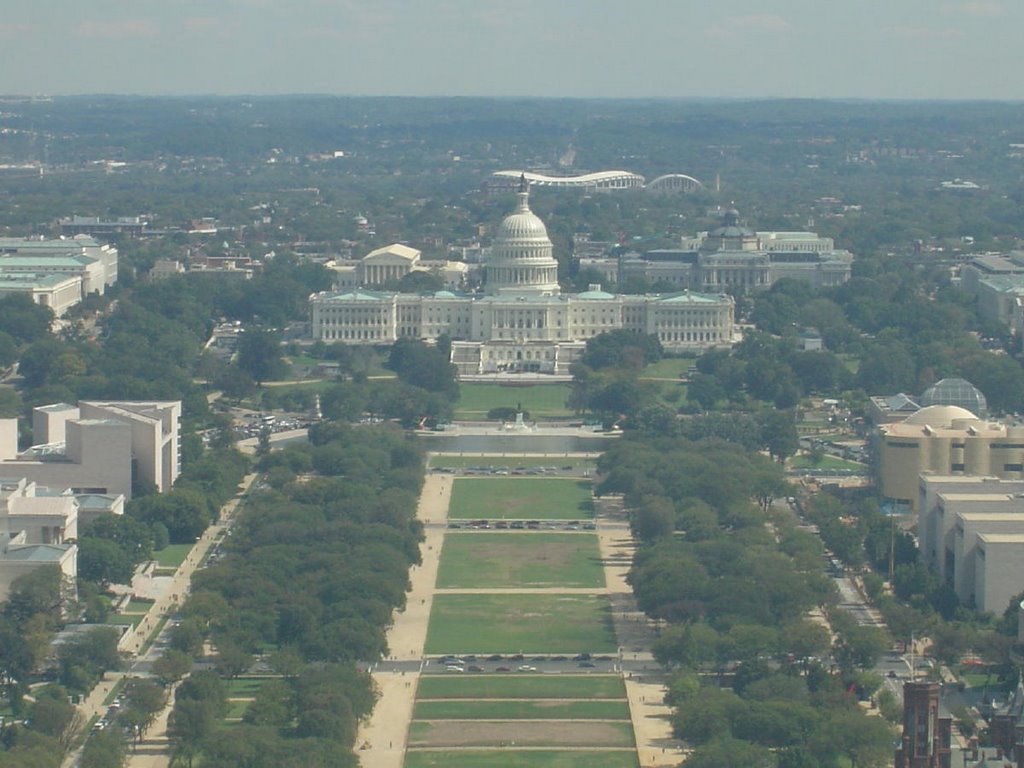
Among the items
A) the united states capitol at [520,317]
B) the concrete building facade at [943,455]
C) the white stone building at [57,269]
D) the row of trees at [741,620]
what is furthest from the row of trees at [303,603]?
the white stone building at [57,269]

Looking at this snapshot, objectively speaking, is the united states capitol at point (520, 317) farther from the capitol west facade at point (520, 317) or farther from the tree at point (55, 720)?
the tree at point (55, 720)

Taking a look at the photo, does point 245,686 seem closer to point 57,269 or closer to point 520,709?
point 520,709

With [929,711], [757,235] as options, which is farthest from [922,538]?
[757,235]

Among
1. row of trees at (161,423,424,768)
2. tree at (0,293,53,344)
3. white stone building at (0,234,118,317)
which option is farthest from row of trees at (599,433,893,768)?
white stone building at (0,234,118,317)

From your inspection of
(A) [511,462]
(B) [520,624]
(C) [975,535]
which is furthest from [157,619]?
(A) [511,462]

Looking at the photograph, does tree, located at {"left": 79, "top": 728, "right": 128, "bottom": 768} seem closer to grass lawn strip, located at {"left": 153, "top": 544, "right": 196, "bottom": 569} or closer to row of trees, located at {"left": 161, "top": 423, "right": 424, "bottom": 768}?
row of trees, located at {"left": 161, "top": 423, "right": 424, "bottom": 768}
